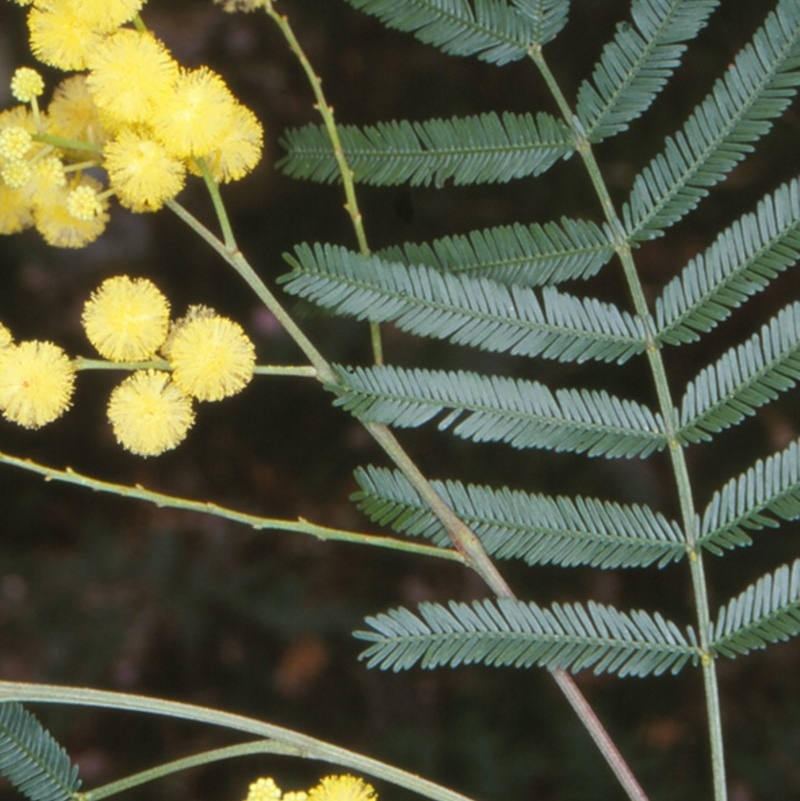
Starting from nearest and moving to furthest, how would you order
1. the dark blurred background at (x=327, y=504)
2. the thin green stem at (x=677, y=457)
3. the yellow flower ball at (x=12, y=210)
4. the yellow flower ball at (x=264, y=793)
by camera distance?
the yellow flower ball at (x=264, y=793), the thin green stem at (x=677, y=457), the yellow flower ball at (x=12, y=210), the dark blurred background at (x=327, y=504)

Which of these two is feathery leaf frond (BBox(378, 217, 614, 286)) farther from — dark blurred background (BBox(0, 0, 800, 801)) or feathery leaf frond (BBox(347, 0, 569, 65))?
dark blurred background (BBox(0, 0, 800, 801))

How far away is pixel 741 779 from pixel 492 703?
2.86 feet

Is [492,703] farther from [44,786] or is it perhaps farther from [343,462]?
[44,786]

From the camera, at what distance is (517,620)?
2.18 meters

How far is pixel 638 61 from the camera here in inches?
83.9

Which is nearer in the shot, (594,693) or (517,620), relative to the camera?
(517,620)

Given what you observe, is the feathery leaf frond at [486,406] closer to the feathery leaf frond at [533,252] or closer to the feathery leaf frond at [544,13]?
the feathery leaf frond at [533,252]

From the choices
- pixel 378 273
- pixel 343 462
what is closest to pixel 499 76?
pixel 343 462

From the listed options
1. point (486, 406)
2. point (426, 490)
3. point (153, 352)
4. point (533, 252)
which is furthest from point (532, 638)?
point (153, 352)

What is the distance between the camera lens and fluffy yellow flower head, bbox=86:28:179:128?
6.57 feet

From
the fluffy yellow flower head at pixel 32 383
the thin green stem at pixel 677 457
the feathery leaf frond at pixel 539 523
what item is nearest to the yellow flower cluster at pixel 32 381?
the fluffy yellow flower head at pixel 32 383

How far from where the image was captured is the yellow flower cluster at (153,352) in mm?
2076

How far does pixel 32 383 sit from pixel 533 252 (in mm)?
996

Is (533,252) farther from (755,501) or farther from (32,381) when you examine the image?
(32,381)
